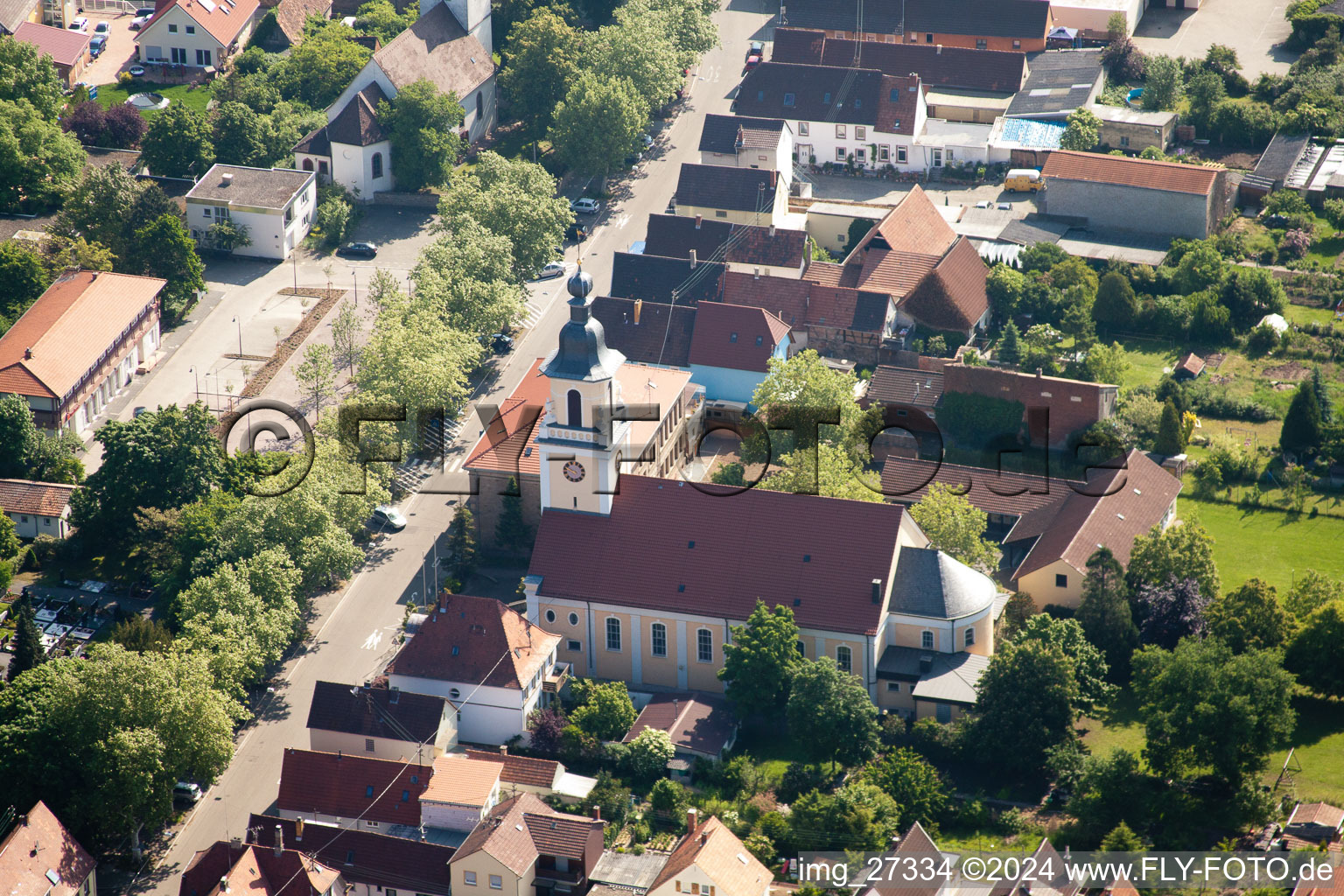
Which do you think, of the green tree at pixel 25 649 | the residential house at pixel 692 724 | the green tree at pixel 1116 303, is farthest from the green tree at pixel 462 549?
the green tree at pixel 1116 303

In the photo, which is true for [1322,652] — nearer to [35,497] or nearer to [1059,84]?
[35,497]

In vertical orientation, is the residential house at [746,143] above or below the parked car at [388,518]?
above

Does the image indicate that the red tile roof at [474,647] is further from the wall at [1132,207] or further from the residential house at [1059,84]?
the residential house at [1059,84]

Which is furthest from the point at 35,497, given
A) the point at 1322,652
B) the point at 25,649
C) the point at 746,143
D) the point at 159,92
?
the point at 1322,652

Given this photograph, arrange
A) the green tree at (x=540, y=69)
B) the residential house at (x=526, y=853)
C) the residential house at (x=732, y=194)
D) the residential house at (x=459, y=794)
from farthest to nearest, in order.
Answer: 1. the green tree at (x=540, y=69)
2. the residential house at (x=732, y=194)
3. the residential house at (x=459, y=794)
4. the residential house at (x=526, y=853)

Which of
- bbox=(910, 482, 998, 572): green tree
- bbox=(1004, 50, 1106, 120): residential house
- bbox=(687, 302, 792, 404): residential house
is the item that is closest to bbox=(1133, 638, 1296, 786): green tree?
bbox=(910, 482, 998, 572): green tree

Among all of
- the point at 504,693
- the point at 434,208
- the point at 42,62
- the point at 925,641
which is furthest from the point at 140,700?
the point at 42,62

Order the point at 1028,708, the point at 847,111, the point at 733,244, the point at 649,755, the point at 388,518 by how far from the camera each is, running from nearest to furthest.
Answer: the point at 1028,708, the point at 649,755, the point at 388,518, the point at 733,244, the point at 847,111
